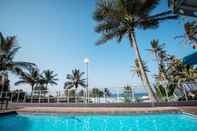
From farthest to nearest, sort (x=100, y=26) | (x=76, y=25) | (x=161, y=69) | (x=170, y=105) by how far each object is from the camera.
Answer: (x=161, y=69), (x=100, y=26), (x=76, y=25), (x=170, y=105)

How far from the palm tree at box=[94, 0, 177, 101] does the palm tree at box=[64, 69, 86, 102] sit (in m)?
20.2

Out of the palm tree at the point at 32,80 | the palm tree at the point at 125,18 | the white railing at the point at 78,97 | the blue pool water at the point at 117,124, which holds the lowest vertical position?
the blue pool water at the point at 117,124

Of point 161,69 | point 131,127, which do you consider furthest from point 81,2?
point 161,69

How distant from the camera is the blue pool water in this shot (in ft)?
21.2

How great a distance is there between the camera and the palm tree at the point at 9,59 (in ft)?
57.4

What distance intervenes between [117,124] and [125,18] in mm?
9813

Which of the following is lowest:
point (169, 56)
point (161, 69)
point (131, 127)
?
point (131, 127)

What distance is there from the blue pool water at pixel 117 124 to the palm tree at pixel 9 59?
9.92 meters

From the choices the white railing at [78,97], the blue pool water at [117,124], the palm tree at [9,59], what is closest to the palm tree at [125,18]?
the white railing at [78,97]

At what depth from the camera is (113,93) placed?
40.6 feet

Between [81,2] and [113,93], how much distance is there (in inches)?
296

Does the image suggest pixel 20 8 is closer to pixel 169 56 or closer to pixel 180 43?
pixel 180 43

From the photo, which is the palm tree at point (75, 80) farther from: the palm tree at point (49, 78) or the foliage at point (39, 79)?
the foliage at point (39, 79)

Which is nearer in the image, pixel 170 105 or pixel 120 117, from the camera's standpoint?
pixel 120 117
